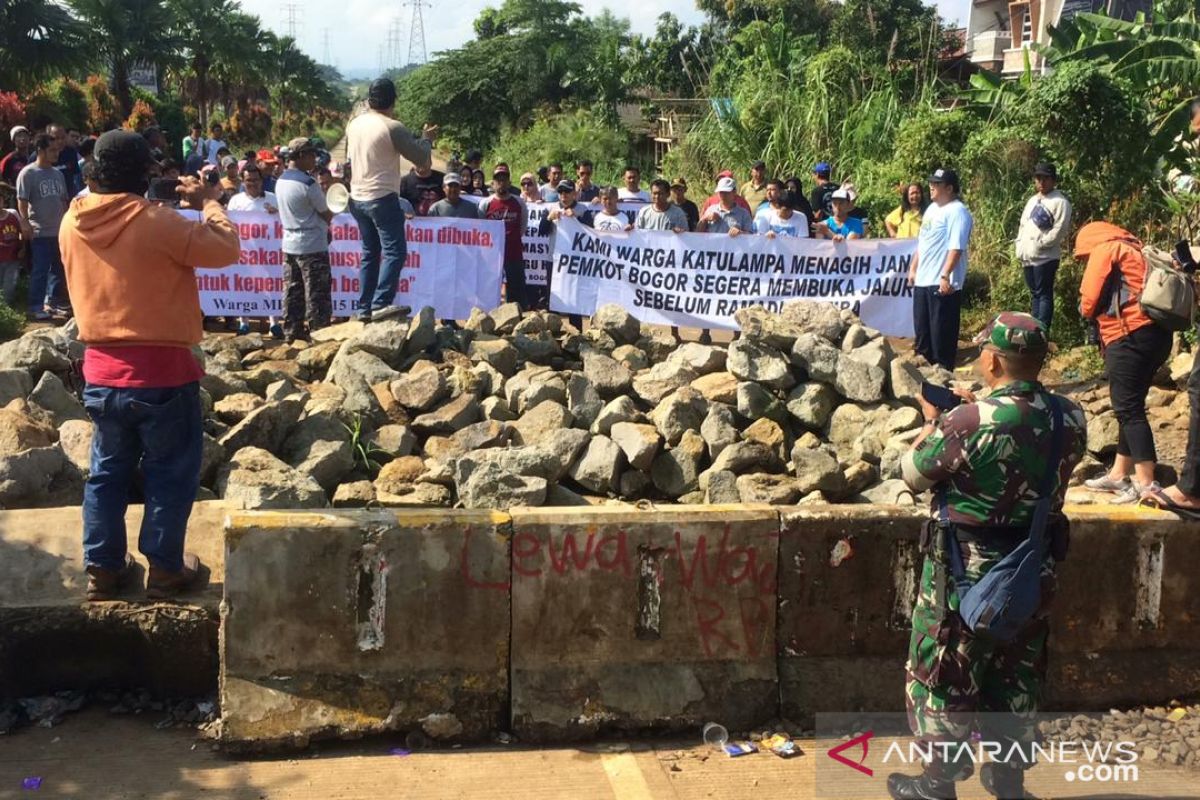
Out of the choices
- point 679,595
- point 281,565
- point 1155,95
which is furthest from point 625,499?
point 1155,95

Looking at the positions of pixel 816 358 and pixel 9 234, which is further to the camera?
pixel 9 234

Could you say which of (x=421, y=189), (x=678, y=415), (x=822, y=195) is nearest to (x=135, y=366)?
(x=678, y=415)

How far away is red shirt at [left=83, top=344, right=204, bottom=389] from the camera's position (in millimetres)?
4367

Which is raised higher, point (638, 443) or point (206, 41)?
point (206, 41)

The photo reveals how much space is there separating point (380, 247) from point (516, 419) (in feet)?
7.94

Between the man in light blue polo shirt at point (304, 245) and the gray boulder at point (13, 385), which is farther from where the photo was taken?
the man in light blue polo shirt at point (304, 245)

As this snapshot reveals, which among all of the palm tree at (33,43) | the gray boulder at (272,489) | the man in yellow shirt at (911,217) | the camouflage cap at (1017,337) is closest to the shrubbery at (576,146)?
the palm tree at (33,43)

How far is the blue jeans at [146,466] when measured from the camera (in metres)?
4.41

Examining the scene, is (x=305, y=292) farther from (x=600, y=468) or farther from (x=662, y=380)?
(x=600, y=468)

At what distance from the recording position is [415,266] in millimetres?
10844

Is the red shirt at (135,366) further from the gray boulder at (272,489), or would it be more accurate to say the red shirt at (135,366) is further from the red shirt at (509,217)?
the red shirt at (509,217)

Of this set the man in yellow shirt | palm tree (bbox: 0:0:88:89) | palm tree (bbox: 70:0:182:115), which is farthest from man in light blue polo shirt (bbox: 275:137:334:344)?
palm tree (bbox: 70:0:182:115)

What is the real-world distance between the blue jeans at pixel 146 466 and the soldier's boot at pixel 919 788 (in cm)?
282

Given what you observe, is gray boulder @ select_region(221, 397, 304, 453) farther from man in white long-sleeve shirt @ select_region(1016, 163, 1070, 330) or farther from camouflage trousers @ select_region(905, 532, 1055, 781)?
man in white long-sleeve shirt @ select_region(1016, 163, 1070, 330)
